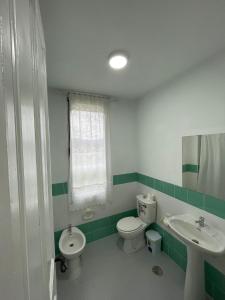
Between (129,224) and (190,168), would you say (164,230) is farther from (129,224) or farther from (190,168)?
(190,168)

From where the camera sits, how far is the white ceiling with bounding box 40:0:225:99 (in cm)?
84

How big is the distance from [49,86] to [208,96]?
1.94 metres

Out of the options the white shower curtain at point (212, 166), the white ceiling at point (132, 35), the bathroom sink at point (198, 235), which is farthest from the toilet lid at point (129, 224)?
the white ceiling at point (132, 35)

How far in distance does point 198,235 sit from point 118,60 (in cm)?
188

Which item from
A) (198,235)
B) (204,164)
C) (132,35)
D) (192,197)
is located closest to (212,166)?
(204,164)

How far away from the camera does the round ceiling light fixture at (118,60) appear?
48.6 inches

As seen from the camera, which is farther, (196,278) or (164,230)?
(164,230)

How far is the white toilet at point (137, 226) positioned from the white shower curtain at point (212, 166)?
0.84 m

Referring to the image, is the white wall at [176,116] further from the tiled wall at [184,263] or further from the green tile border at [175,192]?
the tiled wall at [184,263]

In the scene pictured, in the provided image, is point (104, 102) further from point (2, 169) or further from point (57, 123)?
point (2, 169)

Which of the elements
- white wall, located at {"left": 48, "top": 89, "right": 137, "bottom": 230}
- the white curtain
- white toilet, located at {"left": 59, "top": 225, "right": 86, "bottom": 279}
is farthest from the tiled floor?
the white curtain

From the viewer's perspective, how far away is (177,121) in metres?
1.75

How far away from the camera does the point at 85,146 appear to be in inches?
81.6

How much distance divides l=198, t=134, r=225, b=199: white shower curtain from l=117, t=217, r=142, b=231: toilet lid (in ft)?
3.41
